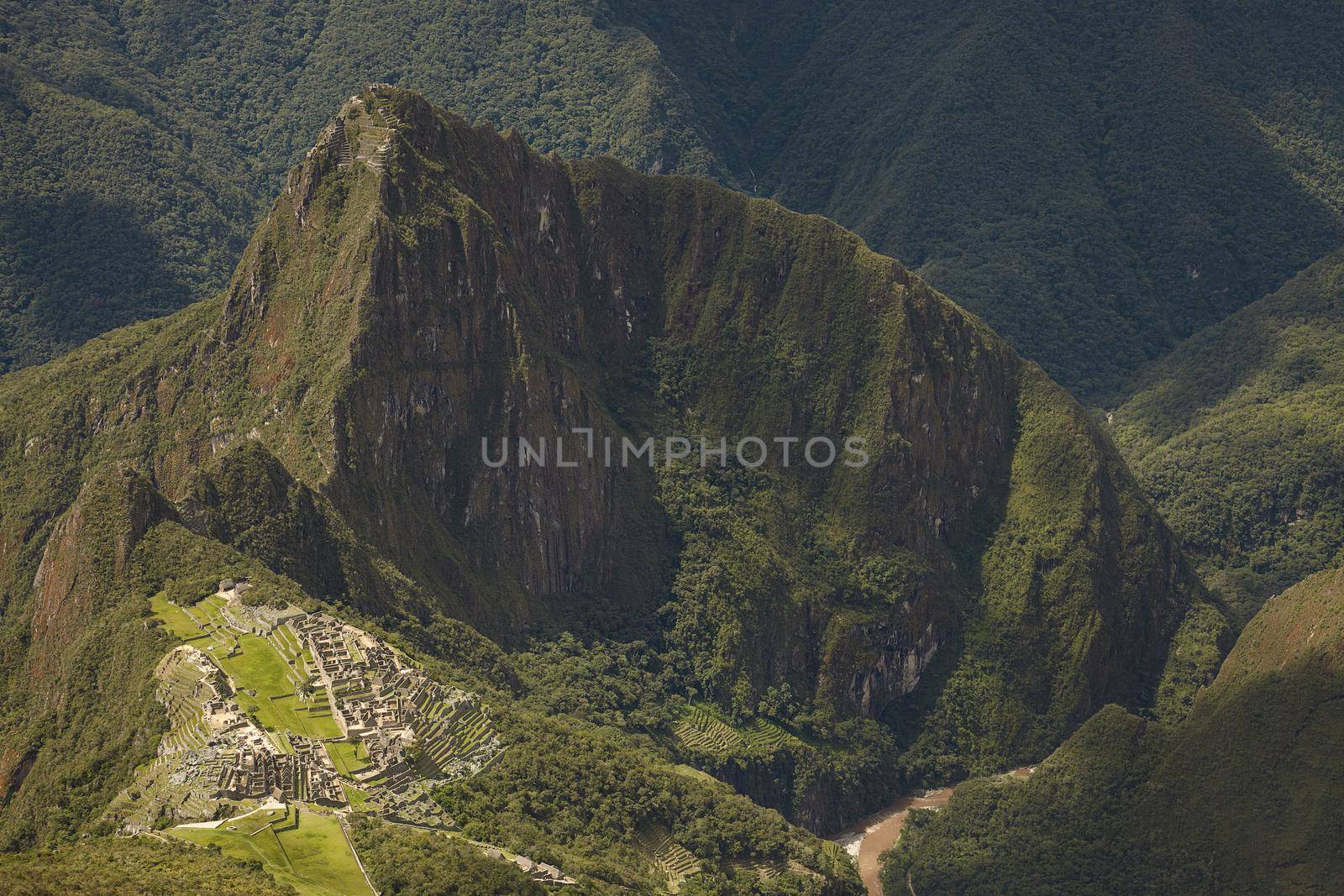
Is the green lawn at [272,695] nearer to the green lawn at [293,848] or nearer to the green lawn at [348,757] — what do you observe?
the green lawn at [348,757]

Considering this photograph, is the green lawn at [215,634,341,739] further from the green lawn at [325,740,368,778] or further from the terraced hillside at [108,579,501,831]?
the green lawn at [325,740,368,778]

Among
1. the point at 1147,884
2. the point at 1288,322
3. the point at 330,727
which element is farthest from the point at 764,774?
the point at 1288,322

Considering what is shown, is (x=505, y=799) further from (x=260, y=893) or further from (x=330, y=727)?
(x=260, y=893)

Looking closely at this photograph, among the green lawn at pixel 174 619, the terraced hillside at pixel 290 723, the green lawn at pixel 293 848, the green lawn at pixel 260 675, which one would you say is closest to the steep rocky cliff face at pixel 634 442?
the green lawn at pixel 174 619

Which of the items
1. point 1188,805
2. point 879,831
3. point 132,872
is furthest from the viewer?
point 879,831

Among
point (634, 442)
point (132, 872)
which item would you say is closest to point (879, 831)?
point (634, 442)

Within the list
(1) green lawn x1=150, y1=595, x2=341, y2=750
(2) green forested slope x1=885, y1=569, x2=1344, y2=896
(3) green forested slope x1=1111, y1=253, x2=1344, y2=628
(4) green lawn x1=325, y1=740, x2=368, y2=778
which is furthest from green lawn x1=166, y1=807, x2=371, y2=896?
(3) green forested slope x1=1111, y1=253, x2=1344, y2=628

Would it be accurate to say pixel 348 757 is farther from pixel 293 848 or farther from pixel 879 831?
pixel 879 831
